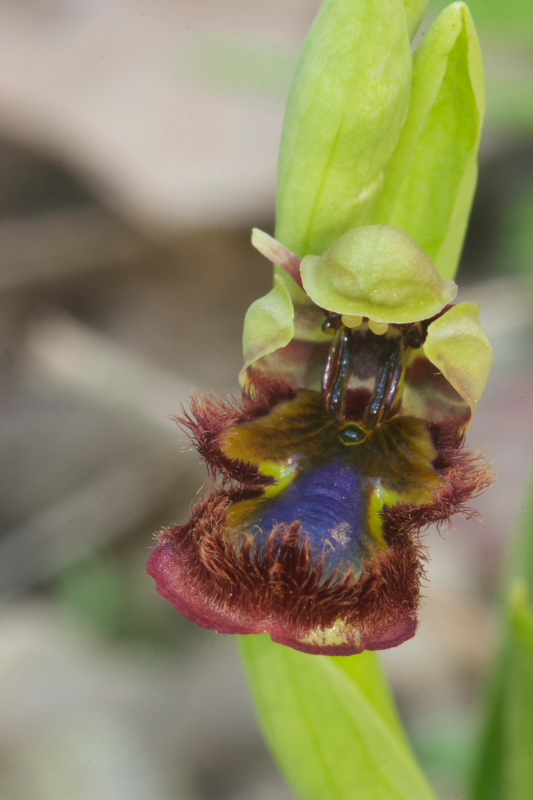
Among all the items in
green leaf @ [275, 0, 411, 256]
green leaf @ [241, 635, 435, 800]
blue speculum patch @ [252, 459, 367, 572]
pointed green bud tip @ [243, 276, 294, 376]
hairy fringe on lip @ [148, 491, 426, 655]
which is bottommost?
green leaf @ [241, 635, 435, 800]

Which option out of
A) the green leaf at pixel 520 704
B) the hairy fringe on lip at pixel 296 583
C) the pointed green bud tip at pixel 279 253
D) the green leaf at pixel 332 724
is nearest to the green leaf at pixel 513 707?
the green leaf at pixel 520 704

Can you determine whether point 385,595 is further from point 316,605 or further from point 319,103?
point 319,103

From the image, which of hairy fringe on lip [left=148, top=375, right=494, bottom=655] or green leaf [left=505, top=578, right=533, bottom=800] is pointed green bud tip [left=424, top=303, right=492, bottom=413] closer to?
hairy fringe on lip [left=148, top=375, right=494, bottom=655]

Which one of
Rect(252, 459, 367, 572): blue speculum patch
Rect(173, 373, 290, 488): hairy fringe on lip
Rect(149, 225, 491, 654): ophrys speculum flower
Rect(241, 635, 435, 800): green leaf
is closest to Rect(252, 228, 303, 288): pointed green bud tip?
Rect(149, 225, 491, 654): ophrys speculum flower

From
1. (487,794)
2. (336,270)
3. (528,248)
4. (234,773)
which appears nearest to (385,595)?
(336,270)

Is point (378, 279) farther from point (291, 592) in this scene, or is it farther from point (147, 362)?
point (147, 362)

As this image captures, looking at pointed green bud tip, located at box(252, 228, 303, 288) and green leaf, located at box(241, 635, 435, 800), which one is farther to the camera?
green leaf, located at box(241, 635, 435, 800)

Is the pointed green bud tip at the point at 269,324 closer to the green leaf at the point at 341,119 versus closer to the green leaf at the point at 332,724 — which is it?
the green leaf at the point at 341,119
